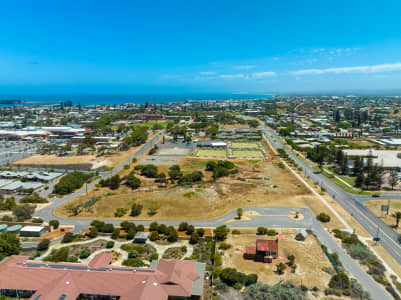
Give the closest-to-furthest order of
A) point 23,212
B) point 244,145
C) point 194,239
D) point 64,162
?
point 194,239 → point 23,212 → point 64,162 → point 244,145

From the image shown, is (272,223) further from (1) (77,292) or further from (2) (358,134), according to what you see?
(2) (358,134)

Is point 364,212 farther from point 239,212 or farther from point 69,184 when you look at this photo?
point 69,184

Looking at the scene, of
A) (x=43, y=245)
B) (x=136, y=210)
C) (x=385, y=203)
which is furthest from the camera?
(x=385, y=203)

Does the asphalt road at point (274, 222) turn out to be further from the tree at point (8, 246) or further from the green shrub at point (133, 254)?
the green shrub at point (133, 254)

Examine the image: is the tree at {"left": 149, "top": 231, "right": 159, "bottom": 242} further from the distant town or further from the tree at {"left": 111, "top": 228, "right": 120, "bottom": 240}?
the tree at {"left": 111, "top": 228, "right": 120, "bottom": 240}

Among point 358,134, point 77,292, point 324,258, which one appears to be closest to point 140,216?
point 77,292

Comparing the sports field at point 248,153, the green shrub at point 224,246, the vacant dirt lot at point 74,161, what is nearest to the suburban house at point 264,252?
the green shrub at point 224,246

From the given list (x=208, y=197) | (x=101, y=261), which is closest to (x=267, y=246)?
(x=101, y=261)
